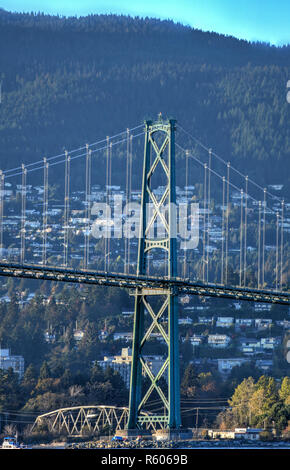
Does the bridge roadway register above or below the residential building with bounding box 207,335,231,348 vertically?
below

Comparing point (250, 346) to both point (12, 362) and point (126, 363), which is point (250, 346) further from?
point (12, 362)

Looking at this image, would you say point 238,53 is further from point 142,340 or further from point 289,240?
point 142,340

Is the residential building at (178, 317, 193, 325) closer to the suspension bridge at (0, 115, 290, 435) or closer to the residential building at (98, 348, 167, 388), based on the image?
the suspension bridge at (0, 115, 290, 435)

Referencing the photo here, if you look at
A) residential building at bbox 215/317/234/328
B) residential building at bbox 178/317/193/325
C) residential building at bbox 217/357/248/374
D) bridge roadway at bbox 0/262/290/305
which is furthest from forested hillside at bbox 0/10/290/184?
bridge roadway at bbox 0/262/290/305

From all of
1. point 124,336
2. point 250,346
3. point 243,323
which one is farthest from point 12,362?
point 243,323

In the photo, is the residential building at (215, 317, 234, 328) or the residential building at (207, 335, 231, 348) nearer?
the residential building at (207, 335, 231, 348)

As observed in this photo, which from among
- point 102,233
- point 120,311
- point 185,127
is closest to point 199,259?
point 102,233

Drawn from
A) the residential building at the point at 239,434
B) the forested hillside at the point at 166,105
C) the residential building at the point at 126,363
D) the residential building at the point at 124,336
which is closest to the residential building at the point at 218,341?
the residential building at the point at 124,336

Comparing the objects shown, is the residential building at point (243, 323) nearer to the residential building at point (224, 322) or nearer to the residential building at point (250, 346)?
the residential building at point (224, 322)
